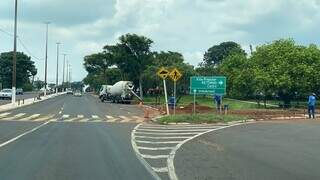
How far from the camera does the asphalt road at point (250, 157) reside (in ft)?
47.7

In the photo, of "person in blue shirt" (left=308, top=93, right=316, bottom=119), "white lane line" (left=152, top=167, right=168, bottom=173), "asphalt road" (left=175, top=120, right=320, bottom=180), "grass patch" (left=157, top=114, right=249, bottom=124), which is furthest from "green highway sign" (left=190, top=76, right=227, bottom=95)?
"white lane line" (left=152, top=167, right=168, bottom=173)

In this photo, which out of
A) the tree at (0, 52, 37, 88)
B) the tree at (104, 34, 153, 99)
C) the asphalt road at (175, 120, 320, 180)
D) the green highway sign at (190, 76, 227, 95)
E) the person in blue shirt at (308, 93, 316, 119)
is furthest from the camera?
the tree at (0, 52, 37, 88)

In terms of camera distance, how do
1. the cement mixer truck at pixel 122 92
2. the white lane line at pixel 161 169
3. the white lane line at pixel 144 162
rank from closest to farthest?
the white lane line at pixel 144 162 → the white lane line at pixel 161 169 → the cement mixer truck at pixel 122 92

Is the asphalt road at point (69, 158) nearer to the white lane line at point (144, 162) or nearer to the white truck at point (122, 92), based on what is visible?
the white lane line at point (144, 162)

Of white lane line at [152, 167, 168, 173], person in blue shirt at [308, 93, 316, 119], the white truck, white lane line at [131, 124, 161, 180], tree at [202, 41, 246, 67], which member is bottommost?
white lane line at [152, 167, 168, 173]

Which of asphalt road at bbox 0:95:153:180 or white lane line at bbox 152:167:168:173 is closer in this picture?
asphalt road at bbox 0:95:153:180

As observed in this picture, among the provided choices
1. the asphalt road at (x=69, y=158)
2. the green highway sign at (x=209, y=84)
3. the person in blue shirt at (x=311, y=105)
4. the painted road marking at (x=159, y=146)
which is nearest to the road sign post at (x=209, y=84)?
the green highway sign at (x=209, y=84)

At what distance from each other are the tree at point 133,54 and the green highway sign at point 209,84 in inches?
2196

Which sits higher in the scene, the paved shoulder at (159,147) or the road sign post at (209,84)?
the road sign post at (209,84)

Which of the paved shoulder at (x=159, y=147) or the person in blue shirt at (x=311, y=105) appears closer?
the paved shoulder at (x=159, y=147)

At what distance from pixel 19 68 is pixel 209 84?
398 ft

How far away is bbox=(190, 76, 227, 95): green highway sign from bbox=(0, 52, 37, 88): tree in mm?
114907

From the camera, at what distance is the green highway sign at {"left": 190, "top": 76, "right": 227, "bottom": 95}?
4309 centimetres

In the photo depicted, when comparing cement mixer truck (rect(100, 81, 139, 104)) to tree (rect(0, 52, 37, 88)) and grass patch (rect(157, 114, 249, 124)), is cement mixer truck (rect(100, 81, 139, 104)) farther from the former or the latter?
tree (rect(0, 52, 37, 88))
